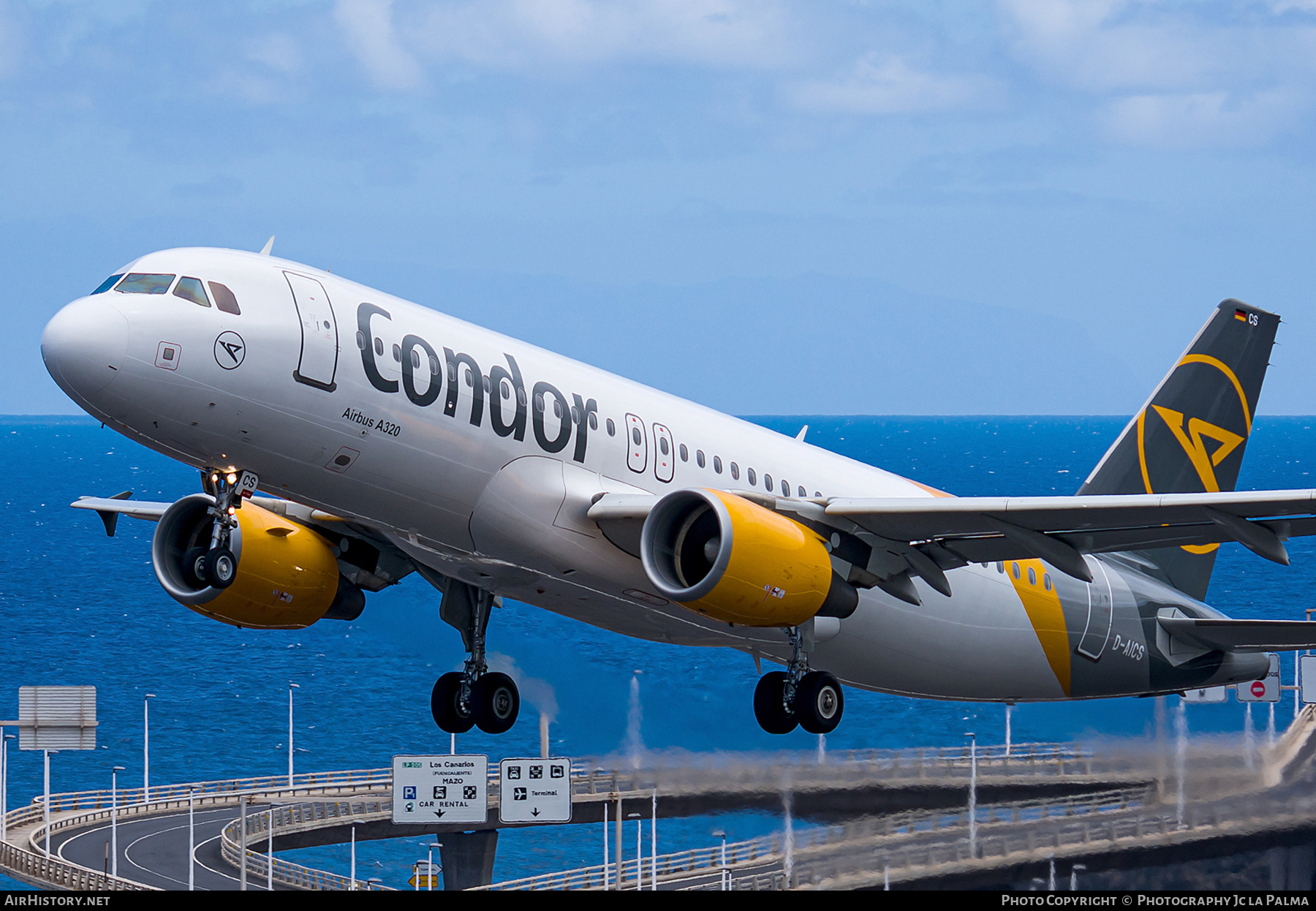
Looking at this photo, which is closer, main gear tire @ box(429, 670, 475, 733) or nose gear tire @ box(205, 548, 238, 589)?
nose gear tire @ box(205, 548, 238, 589)

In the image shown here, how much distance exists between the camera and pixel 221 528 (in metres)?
24.4

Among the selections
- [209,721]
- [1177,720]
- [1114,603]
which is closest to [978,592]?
[1114,603]

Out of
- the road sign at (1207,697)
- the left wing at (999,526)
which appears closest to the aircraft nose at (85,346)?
the left wing at (999,526)

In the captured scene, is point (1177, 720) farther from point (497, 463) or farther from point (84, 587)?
point (84, 587)

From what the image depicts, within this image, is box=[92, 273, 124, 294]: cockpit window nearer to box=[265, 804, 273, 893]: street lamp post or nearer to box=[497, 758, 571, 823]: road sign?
box=[497, 758, 571, 823]: road sign

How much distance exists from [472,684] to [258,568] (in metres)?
4.95

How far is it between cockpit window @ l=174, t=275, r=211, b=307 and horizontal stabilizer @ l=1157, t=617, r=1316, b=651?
21.1 meters

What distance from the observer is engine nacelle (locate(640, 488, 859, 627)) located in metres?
25.5

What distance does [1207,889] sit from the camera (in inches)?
1778

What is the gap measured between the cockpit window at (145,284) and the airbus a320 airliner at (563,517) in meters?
0.04

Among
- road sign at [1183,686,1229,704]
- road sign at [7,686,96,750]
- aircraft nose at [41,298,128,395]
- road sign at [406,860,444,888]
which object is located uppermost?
aircraft nose at [41,298,128,395]

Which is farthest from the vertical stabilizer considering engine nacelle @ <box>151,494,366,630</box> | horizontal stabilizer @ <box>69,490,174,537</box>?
horizontal stabilizer @ <box>69,490,174,537</box>

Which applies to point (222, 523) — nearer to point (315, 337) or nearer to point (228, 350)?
point (228, 350)

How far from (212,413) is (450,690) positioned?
9954 mm
